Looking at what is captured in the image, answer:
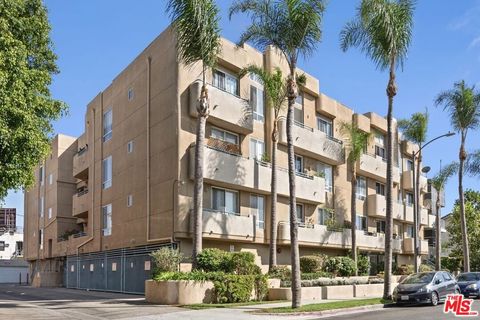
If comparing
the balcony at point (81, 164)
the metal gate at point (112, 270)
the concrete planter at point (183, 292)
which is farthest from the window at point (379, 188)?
the concrete planter at point (183, 292)

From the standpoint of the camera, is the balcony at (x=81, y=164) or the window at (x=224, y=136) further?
the balcony at (x=81, y=164)

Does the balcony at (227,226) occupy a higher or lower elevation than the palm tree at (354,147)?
lower

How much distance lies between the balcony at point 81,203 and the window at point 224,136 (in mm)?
13752

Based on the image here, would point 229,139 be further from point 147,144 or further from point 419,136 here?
point 419,136

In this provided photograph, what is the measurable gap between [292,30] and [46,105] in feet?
32.4

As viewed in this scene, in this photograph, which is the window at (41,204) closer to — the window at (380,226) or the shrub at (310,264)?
the shrub at (310,264)

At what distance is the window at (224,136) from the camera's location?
29747mm

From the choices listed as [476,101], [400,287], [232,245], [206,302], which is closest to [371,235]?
[476,101]

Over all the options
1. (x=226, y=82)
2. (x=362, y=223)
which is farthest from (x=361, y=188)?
(x=226, y=82)

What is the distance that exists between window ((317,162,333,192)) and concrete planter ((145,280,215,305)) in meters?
17.3

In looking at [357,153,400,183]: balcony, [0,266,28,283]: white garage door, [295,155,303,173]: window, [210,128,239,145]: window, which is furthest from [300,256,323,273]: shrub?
[0,266,28,283]: white garage door

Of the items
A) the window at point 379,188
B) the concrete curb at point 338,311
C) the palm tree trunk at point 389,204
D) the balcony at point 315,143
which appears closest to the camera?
the concrete curb at point 338,311

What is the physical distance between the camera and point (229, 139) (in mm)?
30578

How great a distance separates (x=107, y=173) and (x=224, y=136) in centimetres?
1036
